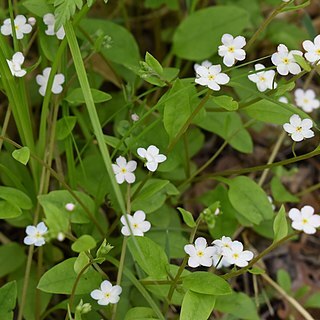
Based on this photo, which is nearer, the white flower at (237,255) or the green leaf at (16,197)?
the white flower at (237,255)

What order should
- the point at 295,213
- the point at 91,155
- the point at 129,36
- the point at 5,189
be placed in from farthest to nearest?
the point at 129,36 < the point at 91,155 < the point at 5,189 < the point at 295,213

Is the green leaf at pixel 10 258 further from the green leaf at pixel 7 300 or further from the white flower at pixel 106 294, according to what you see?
the white flower at pixel 106 294

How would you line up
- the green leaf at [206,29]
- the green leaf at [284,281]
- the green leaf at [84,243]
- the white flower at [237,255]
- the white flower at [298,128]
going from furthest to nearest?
the green leaf at [206,29], the green leaf at [284,281], the white flower at [298,128], the white flower at [237,255], the green leaf at [84,243]

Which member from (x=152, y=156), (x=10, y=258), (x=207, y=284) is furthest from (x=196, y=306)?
(x=10, y=258)

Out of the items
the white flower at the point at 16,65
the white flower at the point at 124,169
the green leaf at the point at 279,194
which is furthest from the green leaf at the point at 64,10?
the green leaf at the point at 279,194

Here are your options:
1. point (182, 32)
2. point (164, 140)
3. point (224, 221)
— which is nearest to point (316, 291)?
point (224, 221)

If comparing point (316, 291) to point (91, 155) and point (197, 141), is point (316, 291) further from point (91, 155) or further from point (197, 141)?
point (91, 155)
